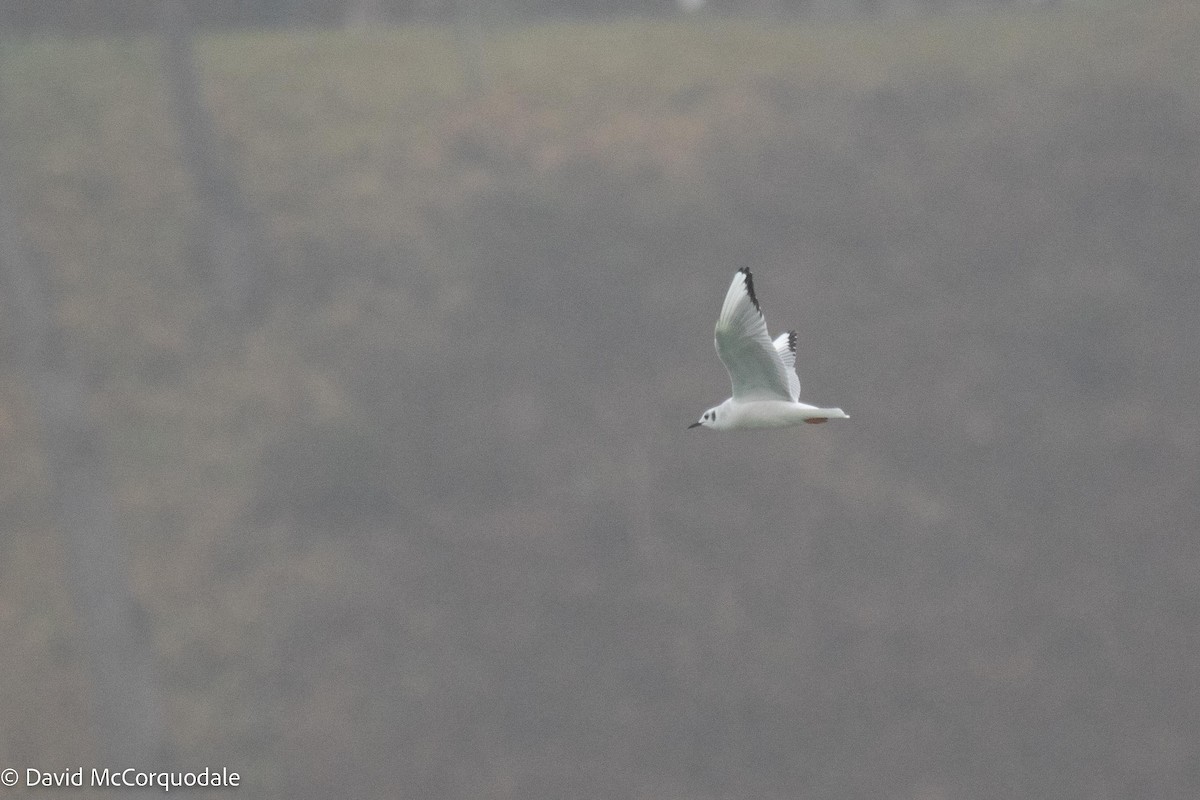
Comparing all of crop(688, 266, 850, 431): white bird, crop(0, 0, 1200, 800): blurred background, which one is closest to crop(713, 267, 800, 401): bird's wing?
crop(688, 266, 850, 431): white bird

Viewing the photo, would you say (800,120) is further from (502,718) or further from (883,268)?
(502,718)

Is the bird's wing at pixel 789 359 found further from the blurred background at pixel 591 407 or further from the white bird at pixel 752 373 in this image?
the blurred background at pixel 591 407

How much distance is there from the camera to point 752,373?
1006 centimetres

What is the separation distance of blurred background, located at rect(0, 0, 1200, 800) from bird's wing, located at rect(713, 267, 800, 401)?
14531mm

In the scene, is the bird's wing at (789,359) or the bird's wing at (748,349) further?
the bird's wing at (789,359)

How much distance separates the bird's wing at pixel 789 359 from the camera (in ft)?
33.1

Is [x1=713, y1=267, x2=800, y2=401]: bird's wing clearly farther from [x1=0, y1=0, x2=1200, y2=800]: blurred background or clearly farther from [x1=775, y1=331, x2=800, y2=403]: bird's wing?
[x1=0, y1=0, x2=1200, y2=800]: blurred background

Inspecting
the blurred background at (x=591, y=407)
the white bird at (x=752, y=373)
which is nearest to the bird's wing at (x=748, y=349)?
the white bird at (x=752, y=373)

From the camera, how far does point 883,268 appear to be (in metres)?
29.5

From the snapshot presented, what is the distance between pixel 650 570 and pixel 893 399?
6.21 m

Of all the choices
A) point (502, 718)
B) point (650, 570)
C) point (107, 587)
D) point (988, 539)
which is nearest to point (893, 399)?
point (988, 539)

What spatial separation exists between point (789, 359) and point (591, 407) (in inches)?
676

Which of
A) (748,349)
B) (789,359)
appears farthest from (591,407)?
(748,349)

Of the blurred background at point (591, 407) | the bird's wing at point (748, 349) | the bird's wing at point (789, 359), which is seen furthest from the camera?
the blurred background at point (591, 407)
